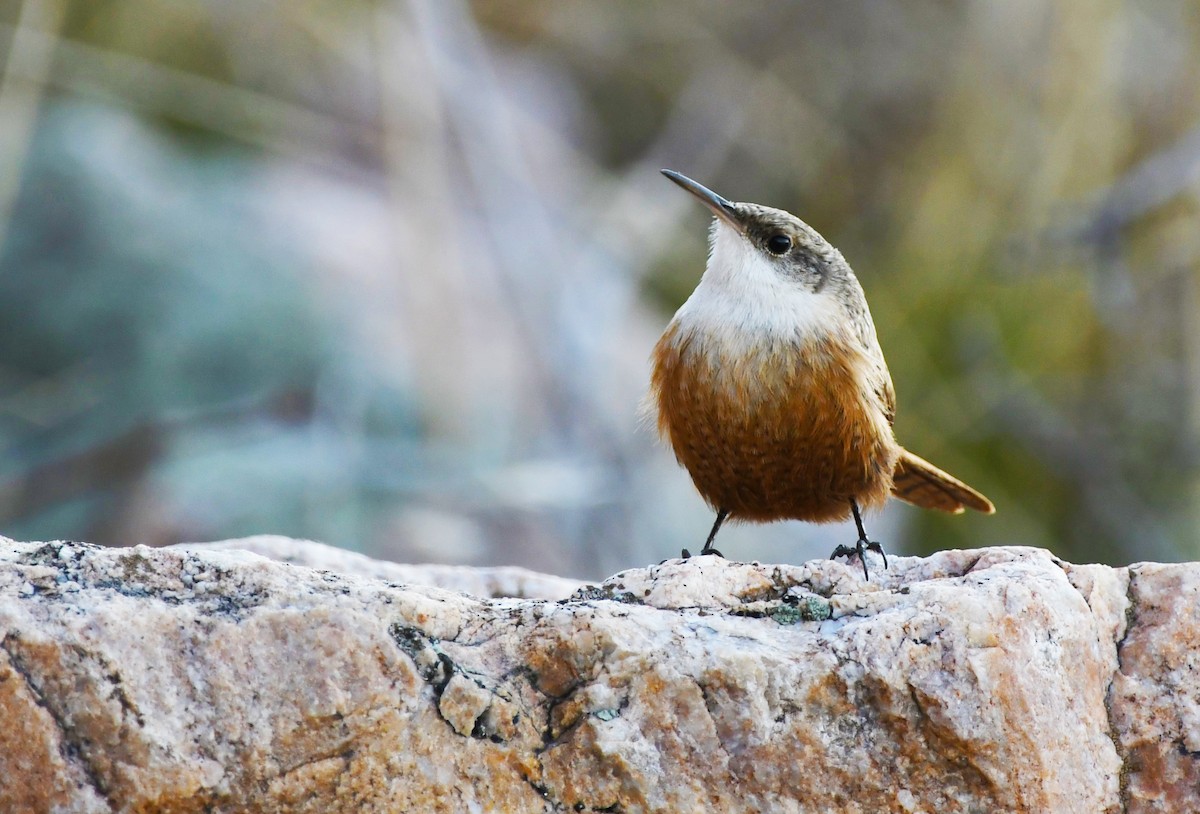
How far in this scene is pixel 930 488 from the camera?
475 centimetres

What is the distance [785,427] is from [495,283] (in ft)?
20.3

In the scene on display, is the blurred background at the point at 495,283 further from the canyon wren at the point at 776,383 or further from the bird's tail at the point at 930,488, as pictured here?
the canyon wren at the point at 776,383

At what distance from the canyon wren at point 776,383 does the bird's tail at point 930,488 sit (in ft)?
0.17

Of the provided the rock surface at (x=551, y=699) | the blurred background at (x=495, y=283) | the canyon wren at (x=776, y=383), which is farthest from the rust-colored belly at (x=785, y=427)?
the blurred background at (x=495, y=283)

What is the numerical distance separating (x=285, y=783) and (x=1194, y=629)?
1799 mm

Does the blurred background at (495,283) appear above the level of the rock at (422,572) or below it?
above

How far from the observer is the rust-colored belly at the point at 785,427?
4062 mm

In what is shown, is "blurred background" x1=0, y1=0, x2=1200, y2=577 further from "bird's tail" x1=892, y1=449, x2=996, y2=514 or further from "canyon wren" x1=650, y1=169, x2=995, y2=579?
"canyon wren" x1=650, y1=169, x2=995, y2=579

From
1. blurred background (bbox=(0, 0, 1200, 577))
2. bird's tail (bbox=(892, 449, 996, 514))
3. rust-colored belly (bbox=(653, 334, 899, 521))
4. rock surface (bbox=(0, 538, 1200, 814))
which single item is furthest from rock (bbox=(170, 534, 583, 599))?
blurred background (bbox=(0, 0, 1200, 577))

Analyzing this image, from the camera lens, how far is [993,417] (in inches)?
358

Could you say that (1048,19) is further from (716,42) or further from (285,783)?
(285,783)

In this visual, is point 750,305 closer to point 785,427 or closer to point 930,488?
point 785,427

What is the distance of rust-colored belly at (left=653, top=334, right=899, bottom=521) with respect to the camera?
4.06 meters

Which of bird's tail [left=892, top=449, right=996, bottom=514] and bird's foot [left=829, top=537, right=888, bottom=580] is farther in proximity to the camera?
bird's tail [left=892, top=449, right=996, bottom=514]
